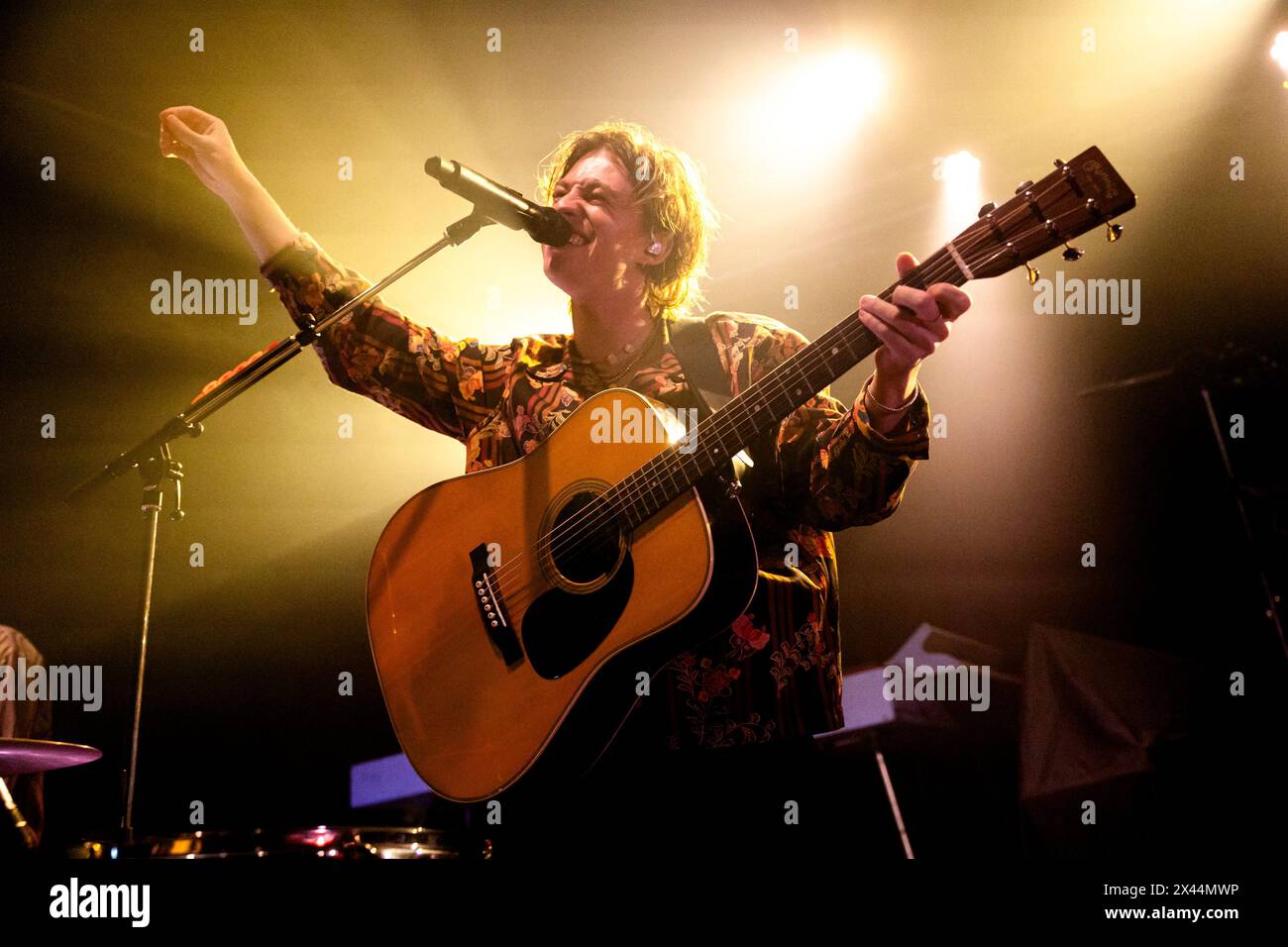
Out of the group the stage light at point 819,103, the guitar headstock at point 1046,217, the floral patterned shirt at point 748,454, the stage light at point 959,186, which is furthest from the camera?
the stage light at point 959,186

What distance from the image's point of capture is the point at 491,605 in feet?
6.51

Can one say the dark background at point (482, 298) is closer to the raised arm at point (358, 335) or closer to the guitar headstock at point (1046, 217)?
the raised arm at point (358, 335)

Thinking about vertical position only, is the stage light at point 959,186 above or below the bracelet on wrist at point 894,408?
above

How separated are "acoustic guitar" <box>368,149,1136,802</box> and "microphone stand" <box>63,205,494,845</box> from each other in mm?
466

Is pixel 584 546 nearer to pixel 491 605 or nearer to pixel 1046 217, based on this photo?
pixel 491 605

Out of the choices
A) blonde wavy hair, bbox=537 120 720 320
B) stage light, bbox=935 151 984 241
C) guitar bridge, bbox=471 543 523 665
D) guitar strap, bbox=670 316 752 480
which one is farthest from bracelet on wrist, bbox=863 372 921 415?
stage light, bbox=935 151 984 241

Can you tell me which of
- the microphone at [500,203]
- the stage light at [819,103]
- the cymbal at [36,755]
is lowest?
the cymbal at [36,755]

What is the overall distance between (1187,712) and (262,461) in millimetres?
3767

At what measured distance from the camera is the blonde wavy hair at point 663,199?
2.37m

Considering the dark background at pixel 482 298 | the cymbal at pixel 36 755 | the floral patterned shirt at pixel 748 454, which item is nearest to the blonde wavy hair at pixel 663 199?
the floral patterned shirt at pixel 748 454

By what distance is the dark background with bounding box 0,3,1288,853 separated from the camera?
12.1 ft

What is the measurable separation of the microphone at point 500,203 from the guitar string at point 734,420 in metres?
0.56

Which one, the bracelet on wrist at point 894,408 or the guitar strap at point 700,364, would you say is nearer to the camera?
the bracelet on wrist at point 894,408

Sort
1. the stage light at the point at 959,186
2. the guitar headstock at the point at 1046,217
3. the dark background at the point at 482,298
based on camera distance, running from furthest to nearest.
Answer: the stage light at the point at 959,186
the dark background at the point at 482,298
the guitar headstock at the point at 1046,217
